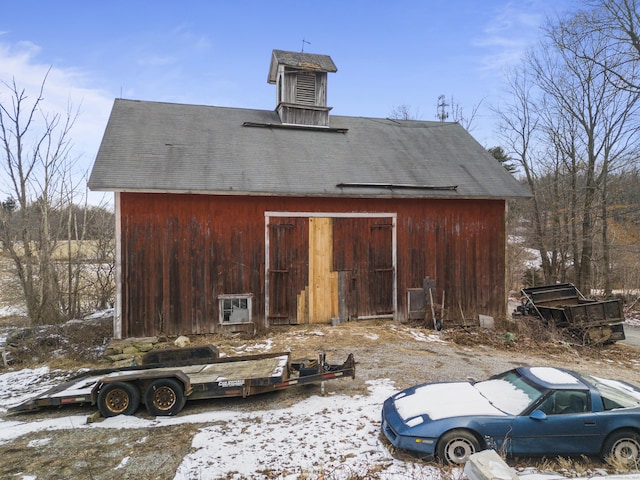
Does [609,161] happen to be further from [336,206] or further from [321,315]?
[321,315]

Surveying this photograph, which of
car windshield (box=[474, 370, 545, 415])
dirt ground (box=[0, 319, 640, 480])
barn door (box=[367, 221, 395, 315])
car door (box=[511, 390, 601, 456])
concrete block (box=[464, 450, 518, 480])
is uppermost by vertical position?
barn door (box=[367, 221, 395, 315])

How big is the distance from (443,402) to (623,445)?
2118 mm

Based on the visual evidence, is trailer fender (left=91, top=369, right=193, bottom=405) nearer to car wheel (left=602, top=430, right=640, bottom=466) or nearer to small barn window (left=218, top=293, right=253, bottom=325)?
small barn window (left=218, top=293, right=253, bottom=325)

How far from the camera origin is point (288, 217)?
38.9 feet

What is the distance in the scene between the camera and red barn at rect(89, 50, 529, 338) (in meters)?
10.9

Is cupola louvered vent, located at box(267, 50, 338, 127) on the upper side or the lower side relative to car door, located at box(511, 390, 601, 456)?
upper

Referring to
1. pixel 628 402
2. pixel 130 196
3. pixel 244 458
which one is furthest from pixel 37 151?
pixel 628 402

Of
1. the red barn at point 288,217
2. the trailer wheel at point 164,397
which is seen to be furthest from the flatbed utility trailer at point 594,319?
the trailer wheel at point 164,397

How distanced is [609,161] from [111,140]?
22201 mm

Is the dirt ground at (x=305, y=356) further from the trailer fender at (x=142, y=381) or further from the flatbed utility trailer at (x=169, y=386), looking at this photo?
the trailer fender at (x=142, y=381)

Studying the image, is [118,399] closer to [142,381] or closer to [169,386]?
[142,381]

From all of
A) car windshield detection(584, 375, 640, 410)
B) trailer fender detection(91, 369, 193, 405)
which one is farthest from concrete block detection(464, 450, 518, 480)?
trailer fender detection(91, 369, 193, 405)

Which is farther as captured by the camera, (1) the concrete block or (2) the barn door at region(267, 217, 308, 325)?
(2) the barn door at region(267, 217, 308, 325)

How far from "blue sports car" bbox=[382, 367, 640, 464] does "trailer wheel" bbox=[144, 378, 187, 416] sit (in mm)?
3179
